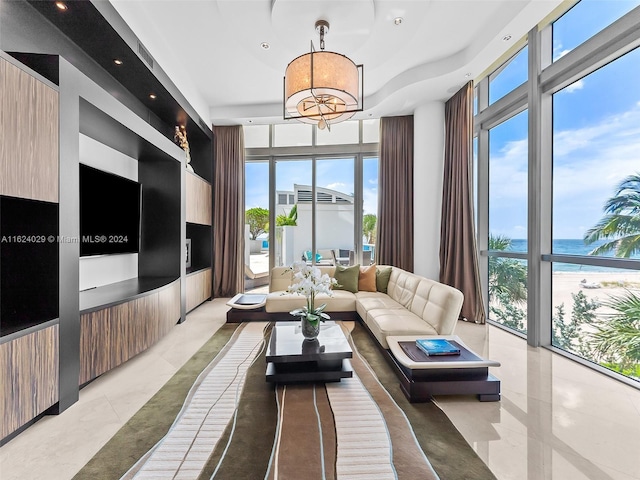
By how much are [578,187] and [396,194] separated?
256 centimetres

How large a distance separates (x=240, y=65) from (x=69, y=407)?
12.9 feet

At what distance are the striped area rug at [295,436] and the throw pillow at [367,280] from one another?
205 cm

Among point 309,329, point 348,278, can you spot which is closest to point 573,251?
point 348,278

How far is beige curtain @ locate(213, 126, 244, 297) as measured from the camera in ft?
18.1

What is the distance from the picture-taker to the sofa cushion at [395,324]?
2713 mm

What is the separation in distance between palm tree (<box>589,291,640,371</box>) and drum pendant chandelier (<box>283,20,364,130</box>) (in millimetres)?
2795

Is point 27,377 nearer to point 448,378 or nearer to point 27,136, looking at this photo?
point 27,136

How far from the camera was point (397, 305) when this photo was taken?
3605 millimetres

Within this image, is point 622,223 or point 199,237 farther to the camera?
point 199,237

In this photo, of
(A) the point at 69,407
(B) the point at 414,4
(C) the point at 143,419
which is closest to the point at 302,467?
(C) the point at 143,419

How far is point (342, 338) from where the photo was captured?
2.54 m

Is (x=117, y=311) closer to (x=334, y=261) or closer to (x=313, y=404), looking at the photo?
(x=313, y=404)

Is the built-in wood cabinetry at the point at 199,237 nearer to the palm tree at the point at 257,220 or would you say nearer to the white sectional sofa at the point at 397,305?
the palm tree at the point at 257,220

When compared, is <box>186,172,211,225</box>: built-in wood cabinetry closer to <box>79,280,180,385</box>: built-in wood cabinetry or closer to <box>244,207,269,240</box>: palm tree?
<box>244,207,269,240</box>: palm tree
